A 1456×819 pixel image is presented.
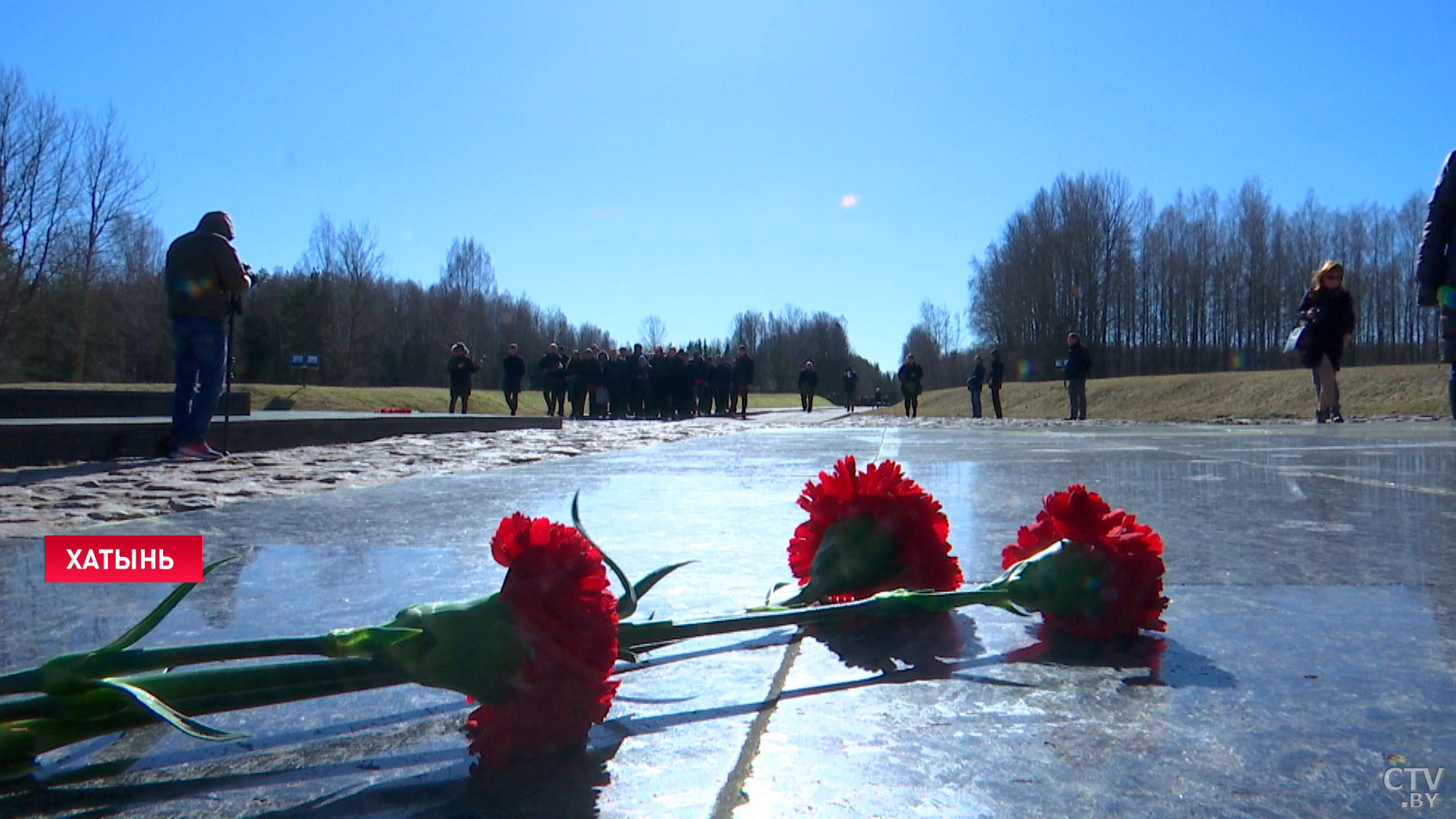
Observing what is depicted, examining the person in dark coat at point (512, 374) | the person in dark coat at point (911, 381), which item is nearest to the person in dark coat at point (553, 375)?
the person in dark coat at point (512, 374)

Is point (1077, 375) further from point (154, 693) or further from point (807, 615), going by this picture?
point (154, 693)

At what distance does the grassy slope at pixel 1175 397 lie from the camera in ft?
61.2

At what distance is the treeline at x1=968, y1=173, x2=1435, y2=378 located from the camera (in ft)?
204

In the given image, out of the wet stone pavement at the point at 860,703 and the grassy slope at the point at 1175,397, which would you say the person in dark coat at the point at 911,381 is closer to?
the grassy slope at the point at 1175,397

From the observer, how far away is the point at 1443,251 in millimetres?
4555

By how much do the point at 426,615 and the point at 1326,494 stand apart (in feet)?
10.4

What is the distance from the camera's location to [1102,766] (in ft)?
2.62

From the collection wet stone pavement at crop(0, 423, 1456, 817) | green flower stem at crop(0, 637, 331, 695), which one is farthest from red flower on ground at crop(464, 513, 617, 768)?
green flower stem at crop(0, 637, 331, 695)

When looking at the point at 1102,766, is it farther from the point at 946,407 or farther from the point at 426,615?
the point at 946,407

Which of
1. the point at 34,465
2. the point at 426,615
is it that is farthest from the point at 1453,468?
the point at 34,465

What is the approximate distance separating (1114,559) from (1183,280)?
72.2 meters

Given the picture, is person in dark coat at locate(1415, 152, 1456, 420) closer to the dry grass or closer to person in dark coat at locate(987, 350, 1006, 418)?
the dry grass

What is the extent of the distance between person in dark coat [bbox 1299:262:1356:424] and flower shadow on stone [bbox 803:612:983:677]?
8883mm

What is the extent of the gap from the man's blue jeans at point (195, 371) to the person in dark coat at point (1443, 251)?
671cm
